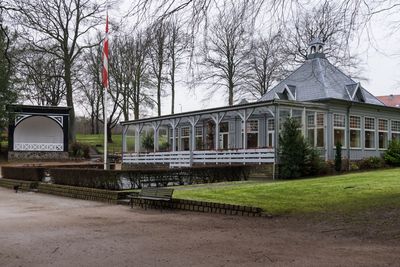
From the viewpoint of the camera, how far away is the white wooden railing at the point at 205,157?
25.3 meters

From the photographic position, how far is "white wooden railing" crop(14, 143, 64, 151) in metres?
46.0

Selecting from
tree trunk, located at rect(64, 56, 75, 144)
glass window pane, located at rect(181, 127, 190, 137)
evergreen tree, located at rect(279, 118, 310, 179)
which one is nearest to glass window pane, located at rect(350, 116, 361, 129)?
evergreen tree, located at rect(279, 118, 310, 179)

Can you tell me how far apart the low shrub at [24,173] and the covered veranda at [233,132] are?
9916 mm

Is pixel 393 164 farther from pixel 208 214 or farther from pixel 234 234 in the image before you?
pixel 234 234

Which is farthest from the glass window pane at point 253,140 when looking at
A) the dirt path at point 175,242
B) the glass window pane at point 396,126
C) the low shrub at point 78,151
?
the low shrub at point 78,151

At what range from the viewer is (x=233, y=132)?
33.1 m

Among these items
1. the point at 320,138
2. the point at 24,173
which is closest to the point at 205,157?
the point at 320,138

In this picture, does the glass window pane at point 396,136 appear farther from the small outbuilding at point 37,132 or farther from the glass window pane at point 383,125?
the small outbuilding at point 37,132

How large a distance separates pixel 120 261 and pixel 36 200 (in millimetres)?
12098

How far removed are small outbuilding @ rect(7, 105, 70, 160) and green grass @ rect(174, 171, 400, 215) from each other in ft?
106

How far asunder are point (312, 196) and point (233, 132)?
19029 mm

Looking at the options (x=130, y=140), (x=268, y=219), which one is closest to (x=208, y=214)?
(x=268, y=219)

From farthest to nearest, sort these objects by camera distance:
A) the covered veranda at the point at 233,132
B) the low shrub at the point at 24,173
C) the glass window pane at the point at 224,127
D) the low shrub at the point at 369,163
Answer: the glass window pane at the point at 224,127 → the low shrub at the point at 369,163 → the covered veranda at the point at 233,132 → the low shrub at the point at 24,173

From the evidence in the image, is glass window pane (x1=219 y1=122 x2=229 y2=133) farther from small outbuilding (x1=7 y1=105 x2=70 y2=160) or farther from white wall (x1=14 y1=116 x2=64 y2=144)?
white wall (x1=14 y1=116 x2=64 y2=144)
